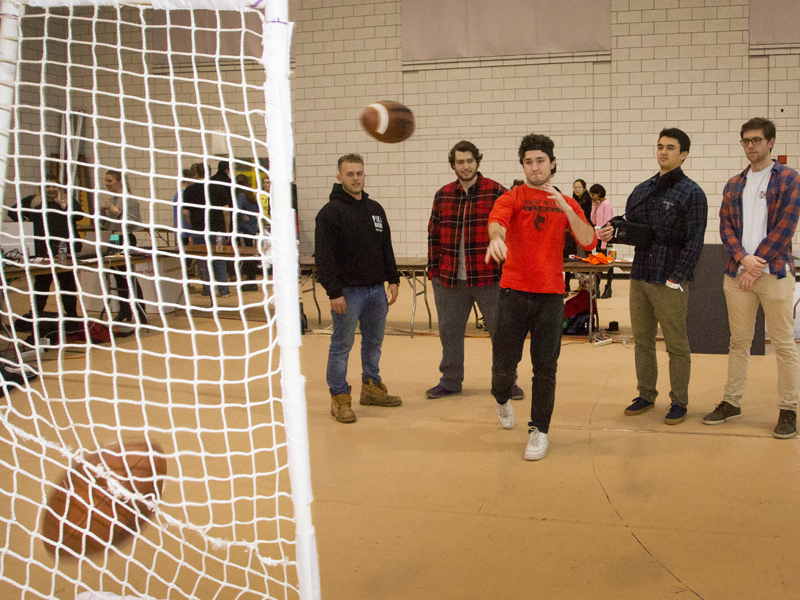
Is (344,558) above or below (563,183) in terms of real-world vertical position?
below

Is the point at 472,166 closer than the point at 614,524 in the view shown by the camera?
No

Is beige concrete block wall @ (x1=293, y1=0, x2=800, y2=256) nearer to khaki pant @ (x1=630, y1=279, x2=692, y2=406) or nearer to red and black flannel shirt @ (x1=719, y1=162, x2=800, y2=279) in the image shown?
khaki pant @ (x1=630, y1=279, x2=692, y2=406)

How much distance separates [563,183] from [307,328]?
5147 mm

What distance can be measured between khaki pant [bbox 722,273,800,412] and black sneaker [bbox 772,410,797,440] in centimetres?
4

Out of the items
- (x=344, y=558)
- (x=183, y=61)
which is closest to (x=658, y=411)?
(x=344, y=558)

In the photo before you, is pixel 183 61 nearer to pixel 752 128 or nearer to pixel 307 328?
pixel 307 328

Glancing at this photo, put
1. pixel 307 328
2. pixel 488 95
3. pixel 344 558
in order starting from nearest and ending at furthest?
pixel 344 558 → pixel 307 328 → pixel 488 95

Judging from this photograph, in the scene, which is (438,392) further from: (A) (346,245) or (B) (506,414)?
(A) (346,245)

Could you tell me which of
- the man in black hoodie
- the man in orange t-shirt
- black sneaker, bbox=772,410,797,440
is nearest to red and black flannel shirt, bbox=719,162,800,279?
black sneaker, bbox=772,410,797,440

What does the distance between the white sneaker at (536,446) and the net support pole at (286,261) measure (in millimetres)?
1727

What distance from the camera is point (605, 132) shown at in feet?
31.1

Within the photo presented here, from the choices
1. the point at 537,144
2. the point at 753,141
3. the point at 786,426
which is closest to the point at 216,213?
the point at 537,144

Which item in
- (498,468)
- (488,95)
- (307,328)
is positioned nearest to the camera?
(498,468)

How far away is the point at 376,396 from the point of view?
415cm
